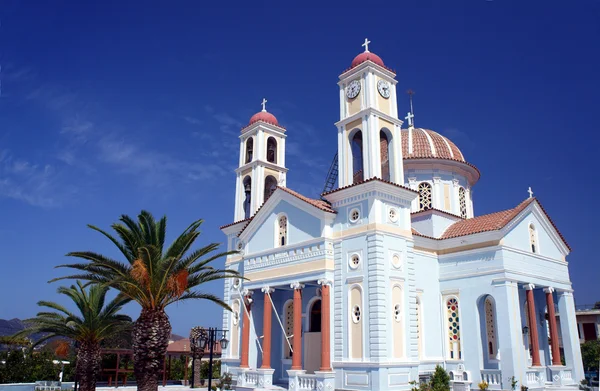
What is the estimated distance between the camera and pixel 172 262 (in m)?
17.2

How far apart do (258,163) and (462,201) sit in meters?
11.6

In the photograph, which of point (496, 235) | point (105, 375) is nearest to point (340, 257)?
point (496, 235)

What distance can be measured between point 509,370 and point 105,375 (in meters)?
23.8

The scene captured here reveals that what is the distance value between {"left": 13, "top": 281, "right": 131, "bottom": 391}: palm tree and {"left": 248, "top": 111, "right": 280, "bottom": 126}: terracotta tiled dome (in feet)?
42.1

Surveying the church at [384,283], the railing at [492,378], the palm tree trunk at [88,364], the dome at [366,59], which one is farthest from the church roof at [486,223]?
the palm tree trunk at [88,364]

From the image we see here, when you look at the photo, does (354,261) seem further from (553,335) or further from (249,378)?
(553,335)

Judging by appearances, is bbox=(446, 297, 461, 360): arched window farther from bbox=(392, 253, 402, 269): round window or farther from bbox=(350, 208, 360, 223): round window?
bbox=(350, 208, 360, 223): round window

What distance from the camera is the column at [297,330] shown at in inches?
877

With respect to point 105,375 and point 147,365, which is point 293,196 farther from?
point 105,375

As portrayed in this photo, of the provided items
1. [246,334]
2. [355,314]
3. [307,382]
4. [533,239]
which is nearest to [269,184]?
[246,334]

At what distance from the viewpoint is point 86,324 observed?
73.0 feet

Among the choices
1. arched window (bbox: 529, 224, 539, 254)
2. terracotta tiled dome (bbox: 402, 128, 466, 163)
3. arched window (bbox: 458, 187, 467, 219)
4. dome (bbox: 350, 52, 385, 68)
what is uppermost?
dome (bbox: 350, 52, 385, 68)

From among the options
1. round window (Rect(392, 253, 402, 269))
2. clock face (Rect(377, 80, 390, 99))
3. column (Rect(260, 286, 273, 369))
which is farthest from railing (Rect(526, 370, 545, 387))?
clock face (Rect(377, 80, 390, 99))

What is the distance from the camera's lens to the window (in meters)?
21.6
